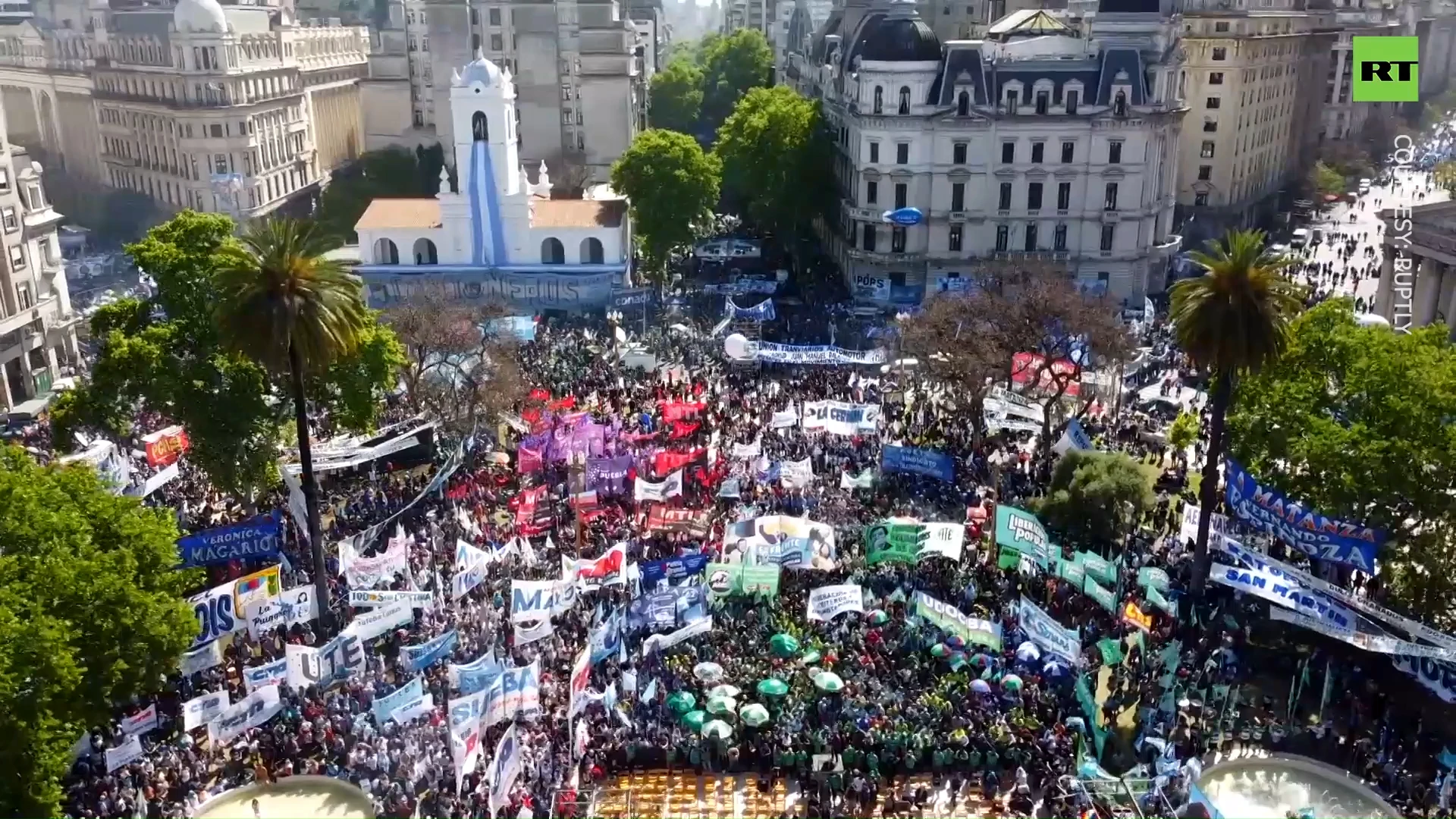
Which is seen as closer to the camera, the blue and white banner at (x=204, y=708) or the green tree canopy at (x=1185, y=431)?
the blue and white banner at (x=204, y=708)

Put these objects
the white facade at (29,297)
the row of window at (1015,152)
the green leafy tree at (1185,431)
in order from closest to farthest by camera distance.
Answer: the green leafy tree at (1185,431), the white facade at (29,297), the row of window at (1015,152)

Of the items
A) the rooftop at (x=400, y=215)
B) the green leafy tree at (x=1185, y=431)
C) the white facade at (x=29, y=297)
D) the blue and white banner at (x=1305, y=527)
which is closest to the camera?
the blue and white banner at (x=1305, y=527)

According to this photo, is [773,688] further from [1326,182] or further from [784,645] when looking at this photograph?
[1326,182]

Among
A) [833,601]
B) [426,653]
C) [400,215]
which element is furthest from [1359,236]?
[426,653]

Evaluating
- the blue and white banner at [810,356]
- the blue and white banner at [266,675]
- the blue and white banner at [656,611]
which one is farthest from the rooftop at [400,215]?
the blue and white banner at [656,611]

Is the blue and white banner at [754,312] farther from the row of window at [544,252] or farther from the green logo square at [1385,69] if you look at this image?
the green logo square at [1385,69]

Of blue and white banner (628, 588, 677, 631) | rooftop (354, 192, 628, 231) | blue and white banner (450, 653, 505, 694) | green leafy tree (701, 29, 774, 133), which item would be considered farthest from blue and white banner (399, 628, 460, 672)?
green leafy tree (701, 29, 774, 133)
